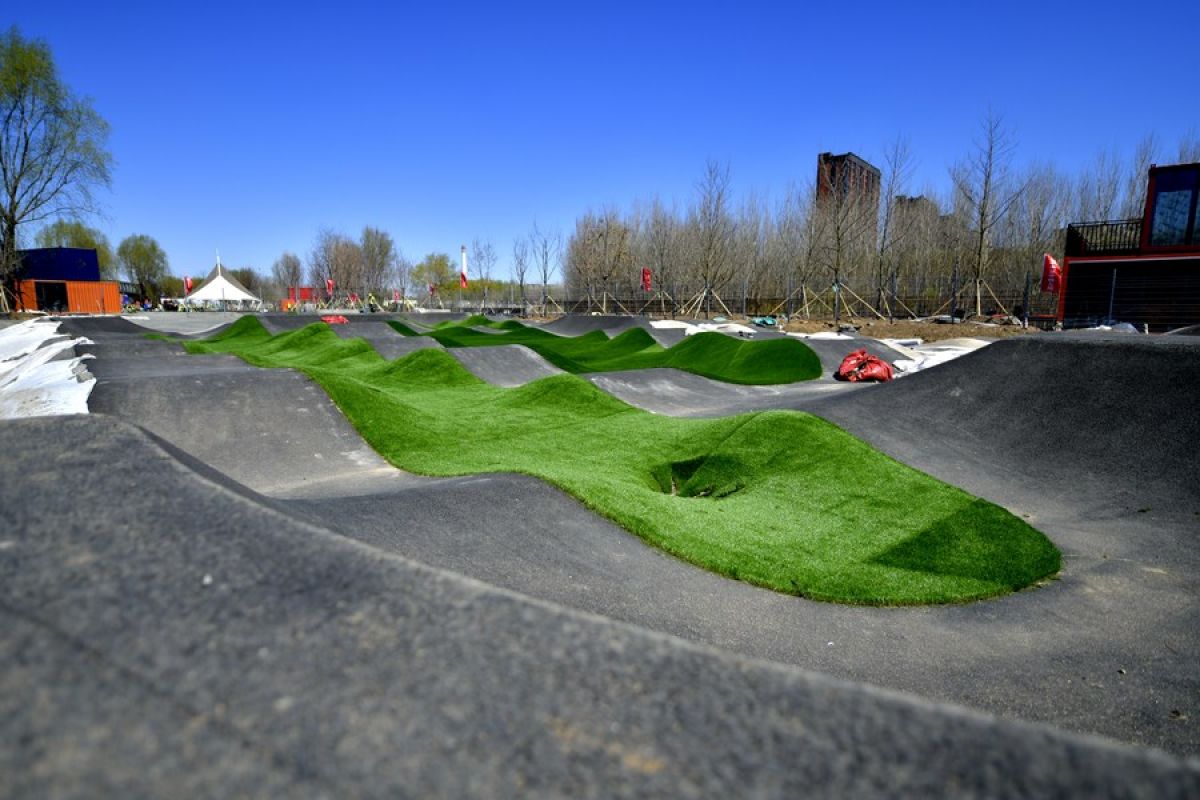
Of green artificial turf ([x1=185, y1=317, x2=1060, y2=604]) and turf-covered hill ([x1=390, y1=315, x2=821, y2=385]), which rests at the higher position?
turf-covered hill ([x1=390, y1=315, x2=821, y2=385])

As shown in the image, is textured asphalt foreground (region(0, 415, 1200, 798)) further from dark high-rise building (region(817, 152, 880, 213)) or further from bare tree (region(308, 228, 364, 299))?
bare tree (region(308, 228, 364, 299))

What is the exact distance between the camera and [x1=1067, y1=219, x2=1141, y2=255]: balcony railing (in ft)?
84.1

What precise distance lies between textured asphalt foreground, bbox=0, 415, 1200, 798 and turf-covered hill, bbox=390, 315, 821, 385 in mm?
18024

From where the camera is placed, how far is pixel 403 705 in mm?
1377

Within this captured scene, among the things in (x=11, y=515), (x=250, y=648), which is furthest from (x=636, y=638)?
(x=11, y=515)

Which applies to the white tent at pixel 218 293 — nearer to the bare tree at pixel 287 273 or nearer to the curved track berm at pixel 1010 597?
the bare tree at pixel 287 273

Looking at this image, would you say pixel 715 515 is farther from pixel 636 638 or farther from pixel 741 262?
pixel 741 262

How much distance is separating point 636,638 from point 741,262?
53841mm

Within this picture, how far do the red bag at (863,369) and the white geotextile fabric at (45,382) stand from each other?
1778 cm

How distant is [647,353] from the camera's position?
25422 millimetres

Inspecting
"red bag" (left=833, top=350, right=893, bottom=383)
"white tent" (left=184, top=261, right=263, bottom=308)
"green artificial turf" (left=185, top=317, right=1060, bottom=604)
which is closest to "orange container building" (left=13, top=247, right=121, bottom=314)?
"white tent" (left=184, top=261, right=263, bottom=308)

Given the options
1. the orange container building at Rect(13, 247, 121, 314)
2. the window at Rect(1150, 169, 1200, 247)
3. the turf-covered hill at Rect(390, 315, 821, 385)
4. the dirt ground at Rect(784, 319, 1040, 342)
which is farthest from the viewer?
the orange container building at Rect(13, 247, 121, 314)

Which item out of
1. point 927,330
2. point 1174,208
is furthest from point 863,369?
point 1174,208

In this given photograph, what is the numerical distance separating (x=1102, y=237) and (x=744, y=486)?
1003 inches
